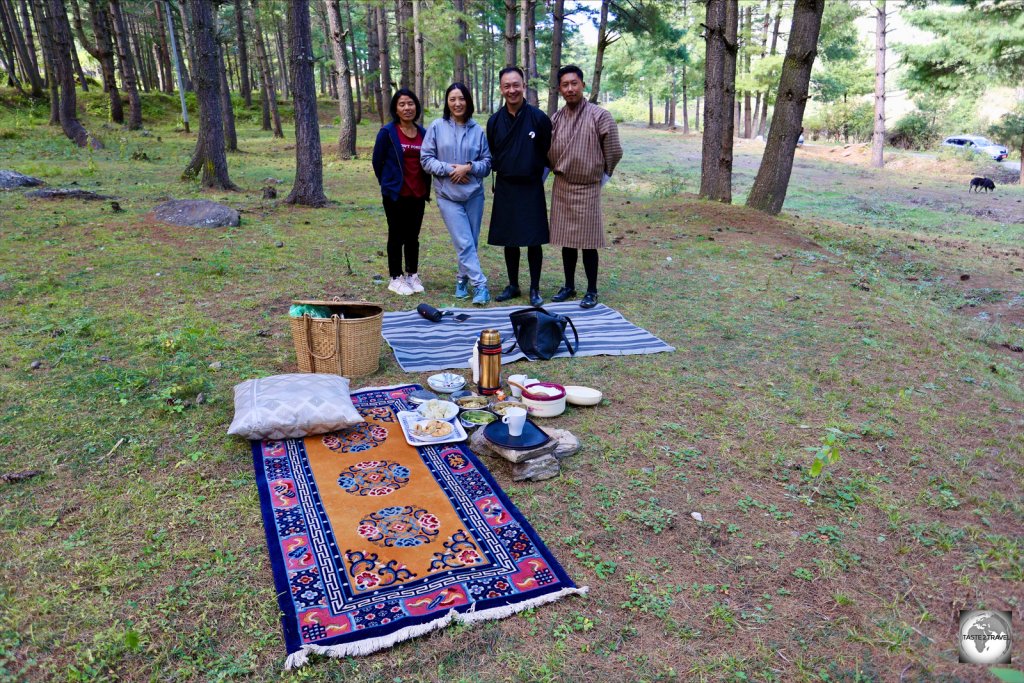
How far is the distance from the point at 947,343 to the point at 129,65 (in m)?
23.0

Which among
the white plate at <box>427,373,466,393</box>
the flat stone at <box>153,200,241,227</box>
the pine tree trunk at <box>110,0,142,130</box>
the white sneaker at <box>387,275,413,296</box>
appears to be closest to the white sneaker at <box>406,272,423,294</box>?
the white sneaker at <box>387,275,413,296</box>

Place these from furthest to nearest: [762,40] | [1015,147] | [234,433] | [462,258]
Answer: [762,40] → [1015,147] → [462,258] → [234,433]

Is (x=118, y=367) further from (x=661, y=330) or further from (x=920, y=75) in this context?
(x=920, y=75)

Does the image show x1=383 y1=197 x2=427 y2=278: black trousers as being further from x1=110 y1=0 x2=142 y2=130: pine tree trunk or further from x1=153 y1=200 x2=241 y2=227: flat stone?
x1=110 y1=0 x2=142 y2=130: pine tree trunk

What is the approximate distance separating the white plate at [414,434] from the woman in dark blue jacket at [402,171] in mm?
2509

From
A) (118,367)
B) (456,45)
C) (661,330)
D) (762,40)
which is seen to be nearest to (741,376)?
(661,330)

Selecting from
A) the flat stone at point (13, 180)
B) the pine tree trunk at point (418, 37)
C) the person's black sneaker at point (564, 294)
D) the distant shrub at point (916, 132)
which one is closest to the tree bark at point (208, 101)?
the flat stone at point (13, 180)

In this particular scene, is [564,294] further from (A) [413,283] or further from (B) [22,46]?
(B) [22,46]

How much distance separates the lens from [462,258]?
18.9ft

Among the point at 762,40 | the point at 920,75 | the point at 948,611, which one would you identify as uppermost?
the point at 762,40

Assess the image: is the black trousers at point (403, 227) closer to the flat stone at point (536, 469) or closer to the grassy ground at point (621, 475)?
the grassy ground at point (621, 475)

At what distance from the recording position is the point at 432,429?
3406mm

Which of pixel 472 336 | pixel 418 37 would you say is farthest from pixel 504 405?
pixel 418 37

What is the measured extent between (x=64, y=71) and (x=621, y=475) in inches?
674
